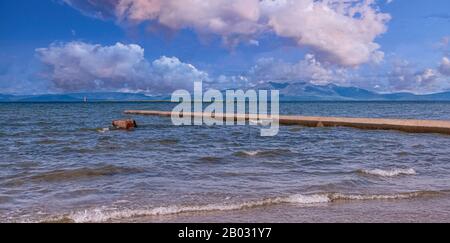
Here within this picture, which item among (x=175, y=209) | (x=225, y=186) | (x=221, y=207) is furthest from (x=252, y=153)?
(x=175, y=209)

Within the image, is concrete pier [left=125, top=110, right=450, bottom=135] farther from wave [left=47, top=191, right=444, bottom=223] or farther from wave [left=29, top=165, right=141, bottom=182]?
wave [left=29, top=165, right=141, bottom=182]

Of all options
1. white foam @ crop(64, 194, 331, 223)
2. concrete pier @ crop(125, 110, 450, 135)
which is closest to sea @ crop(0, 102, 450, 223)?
white foam @ crop(64, 194, 331, 223)

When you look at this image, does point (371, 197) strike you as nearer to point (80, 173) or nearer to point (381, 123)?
point (80, 173)

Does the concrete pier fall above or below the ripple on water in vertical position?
above

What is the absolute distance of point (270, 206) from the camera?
8625mm

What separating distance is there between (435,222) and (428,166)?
7370mm

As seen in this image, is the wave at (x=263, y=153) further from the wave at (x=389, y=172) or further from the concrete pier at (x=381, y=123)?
the concrete pier at (x=381, y=123)

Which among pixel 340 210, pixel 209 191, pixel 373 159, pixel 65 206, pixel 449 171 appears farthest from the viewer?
pixel 373 159

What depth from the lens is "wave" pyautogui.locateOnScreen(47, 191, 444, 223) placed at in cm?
788

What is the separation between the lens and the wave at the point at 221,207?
310 inches

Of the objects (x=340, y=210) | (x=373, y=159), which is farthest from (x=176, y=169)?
(x=373, y=159)

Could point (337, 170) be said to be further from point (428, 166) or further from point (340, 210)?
point (340, 210)

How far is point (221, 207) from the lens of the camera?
334 inches

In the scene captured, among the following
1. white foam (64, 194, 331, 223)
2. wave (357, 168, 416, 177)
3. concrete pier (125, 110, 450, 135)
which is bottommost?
white foam (64, 194, 331, 223)
